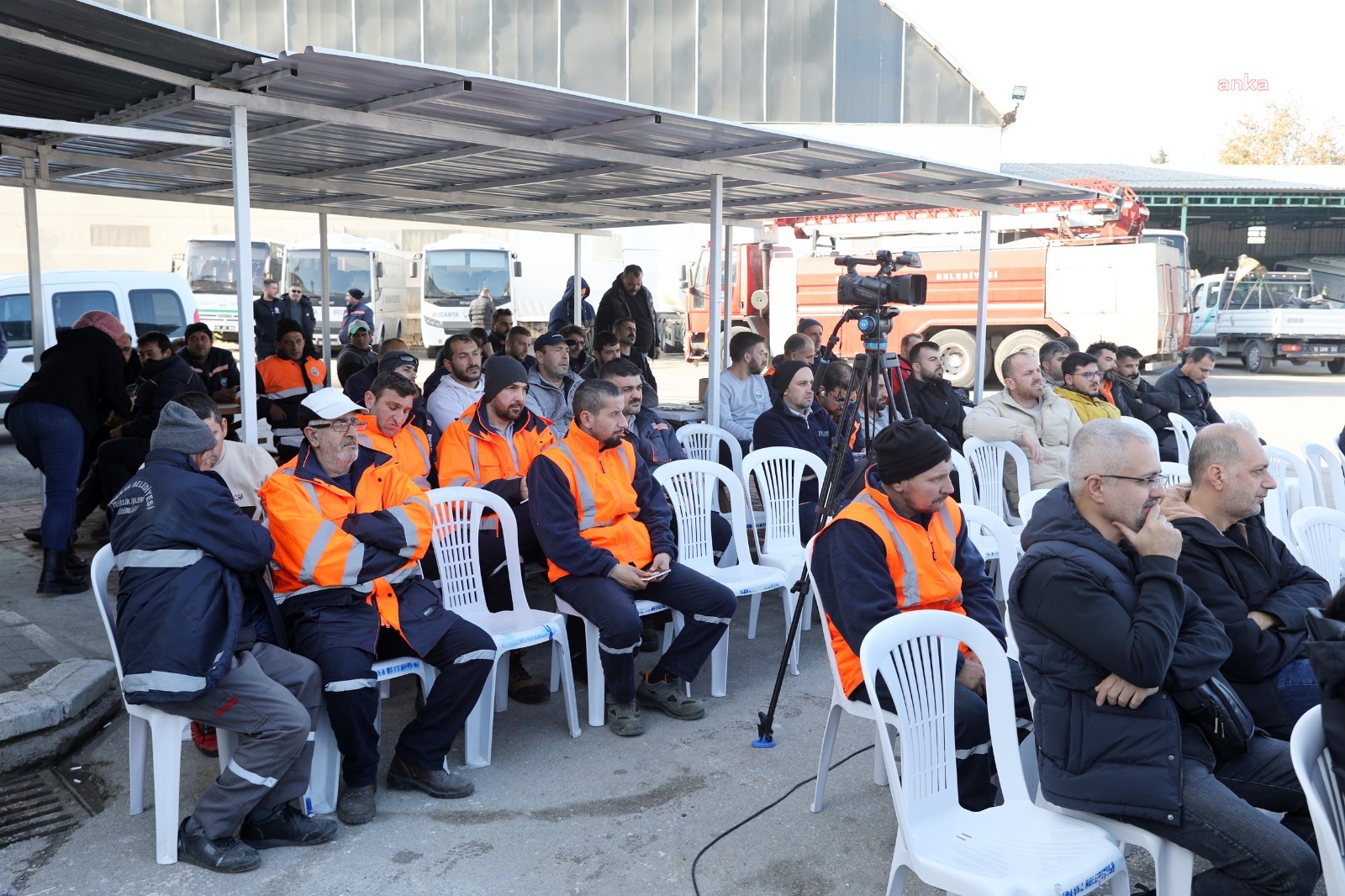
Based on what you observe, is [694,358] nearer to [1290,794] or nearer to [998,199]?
[998,199]

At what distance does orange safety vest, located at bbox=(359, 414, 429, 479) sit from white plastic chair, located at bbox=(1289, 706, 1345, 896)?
3.43 metres

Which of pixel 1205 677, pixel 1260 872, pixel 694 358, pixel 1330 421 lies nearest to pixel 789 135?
pixel 1205 677

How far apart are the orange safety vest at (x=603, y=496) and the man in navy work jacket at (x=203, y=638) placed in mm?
1351

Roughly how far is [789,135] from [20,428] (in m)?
4.43

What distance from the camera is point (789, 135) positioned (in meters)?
5.88

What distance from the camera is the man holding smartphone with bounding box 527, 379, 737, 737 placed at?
4098mm

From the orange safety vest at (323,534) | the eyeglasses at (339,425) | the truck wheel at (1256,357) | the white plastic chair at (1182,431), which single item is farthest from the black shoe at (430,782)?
the truck wheel at (1256,357)

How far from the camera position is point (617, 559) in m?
4.30

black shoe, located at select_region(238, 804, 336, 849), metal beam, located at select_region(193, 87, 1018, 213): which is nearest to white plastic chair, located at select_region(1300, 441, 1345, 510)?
metal beam, located at select_region(193, 87, 1018, 213)

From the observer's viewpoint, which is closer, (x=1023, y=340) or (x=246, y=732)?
(x=246, y=732)

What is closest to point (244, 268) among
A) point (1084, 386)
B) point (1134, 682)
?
point (1134, 682)

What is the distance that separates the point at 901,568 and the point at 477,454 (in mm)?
2315

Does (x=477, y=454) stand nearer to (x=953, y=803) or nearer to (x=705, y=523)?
(x=705, y=523)

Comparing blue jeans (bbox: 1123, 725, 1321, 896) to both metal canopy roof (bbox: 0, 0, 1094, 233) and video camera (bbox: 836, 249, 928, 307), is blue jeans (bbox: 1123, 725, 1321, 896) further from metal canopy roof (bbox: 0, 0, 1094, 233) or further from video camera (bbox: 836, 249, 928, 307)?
metal canopy roof (bbox: 0, 0, 1094, 233)
